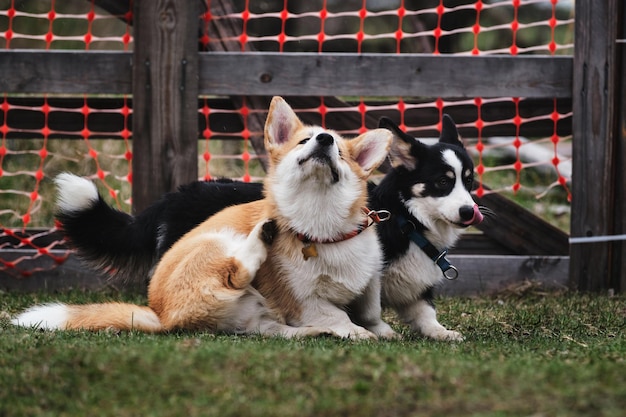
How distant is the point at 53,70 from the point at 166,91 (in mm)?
777

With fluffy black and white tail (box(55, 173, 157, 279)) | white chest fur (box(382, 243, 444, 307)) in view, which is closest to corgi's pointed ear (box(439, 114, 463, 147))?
white chest fur (box(382, 243, 444, 307))

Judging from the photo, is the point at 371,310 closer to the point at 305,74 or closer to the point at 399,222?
the point at 399,222

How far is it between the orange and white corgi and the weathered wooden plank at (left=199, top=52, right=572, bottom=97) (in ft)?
5.04

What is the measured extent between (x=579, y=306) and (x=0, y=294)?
3.69 metres

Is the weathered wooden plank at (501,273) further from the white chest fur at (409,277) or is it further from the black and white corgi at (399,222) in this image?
the white chest fur at (409,277)

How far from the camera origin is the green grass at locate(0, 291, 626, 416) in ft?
8.37

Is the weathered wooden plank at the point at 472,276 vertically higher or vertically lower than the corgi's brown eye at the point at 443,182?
lower

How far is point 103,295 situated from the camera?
5582 mm

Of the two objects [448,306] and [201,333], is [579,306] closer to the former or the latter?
[448,306]

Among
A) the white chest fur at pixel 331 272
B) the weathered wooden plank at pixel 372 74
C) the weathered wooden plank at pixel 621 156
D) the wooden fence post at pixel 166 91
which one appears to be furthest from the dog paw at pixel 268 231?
the weathered wooden plank at pixel 621 156

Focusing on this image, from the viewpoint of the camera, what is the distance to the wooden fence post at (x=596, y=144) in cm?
576

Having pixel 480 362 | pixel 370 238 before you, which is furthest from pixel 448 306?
pixel 480 362

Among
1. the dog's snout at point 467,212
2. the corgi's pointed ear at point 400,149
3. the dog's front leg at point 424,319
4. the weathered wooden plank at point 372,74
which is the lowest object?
the dog's front leg at point 424,319

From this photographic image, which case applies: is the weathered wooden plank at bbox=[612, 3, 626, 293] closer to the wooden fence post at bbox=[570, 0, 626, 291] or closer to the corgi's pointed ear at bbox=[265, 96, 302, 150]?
the wooden fence post at bbox=[570, 0, 626, 291]
